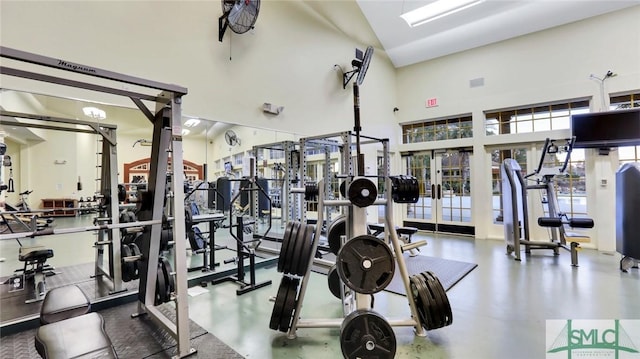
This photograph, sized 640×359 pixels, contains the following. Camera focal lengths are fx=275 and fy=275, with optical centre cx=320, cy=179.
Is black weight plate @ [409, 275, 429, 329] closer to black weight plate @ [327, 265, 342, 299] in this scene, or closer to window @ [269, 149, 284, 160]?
black weight plate @ [327, 265, 342, 299]

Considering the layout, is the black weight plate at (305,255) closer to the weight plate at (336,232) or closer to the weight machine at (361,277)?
the weight machine at (361,277)

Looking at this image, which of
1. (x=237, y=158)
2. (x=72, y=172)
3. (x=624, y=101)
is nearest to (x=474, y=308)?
(x=237, y=158)

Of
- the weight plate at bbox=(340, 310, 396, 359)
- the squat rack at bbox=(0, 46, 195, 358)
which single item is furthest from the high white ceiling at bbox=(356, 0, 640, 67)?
the weight plate at bbox=(340, 310, 396, 359)

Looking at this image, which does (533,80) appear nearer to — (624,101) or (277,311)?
(624,101)

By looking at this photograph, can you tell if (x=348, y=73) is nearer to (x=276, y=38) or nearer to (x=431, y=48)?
(x=276, y=38)

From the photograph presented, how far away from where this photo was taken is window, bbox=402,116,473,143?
7047mm

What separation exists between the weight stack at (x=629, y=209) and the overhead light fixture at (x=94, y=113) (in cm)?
730

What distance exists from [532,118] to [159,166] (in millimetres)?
7373

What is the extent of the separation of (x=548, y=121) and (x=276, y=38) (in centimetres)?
603

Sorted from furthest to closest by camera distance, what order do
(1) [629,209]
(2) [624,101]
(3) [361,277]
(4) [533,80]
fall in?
(4) [533,80] < (2) [624,101] < (1) [629,209] < (3) [361,277]

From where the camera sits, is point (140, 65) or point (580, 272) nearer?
point (140, 65)

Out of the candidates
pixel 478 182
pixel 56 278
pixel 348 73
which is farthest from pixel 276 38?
pixel 478 182

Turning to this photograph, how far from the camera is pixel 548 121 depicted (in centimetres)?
602

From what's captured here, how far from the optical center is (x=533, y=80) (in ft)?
19.8
